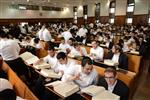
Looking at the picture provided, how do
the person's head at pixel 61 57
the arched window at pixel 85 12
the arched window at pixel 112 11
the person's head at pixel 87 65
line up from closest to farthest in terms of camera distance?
1. the person's head at pixel 87 65
2. the person's head at pixel 61 57
3. the arched window at pixel 112 11
4. the arched window at pixel 85 12

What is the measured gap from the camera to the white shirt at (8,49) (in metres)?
4.13

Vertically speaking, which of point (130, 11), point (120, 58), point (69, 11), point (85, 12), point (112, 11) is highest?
point (69, 11)

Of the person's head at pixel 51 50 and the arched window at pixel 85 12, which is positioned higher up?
the arched window at pixel 85 12

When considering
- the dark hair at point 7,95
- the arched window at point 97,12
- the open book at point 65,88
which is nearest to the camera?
the dark hair at point 7,95

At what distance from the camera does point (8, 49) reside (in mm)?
4180

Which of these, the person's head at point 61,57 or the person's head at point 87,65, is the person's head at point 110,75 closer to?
the person's head at point 87,65

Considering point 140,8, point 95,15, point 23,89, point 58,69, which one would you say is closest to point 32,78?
point 58,69

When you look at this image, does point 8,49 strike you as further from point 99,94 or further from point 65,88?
point 99,94

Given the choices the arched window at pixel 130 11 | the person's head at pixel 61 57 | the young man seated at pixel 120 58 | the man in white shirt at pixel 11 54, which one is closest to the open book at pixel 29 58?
the man in white shirt at pixel 11 54

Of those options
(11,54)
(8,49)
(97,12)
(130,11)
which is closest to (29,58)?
(11,54)

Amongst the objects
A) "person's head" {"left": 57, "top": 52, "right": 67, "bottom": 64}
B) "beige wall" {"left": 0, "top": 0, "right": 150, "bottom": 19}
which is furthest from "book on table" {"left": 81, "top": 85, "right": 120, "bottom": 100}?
"beige wall" {"left": 0, "top": 0, "right": 150, "bottom": 19}

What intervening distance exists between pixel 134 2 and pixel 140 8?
2.68 ft

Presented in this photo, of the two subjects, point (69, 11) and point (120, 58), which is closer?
point (120, 58)

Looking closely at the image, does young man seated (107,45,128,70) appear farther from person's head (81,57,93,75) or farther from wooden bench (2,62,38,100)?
wooden bench (2,62,38,100)
